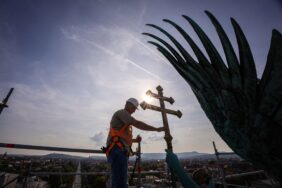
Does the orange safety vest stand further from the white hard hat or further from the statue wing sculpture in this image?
the statue wing sculpture

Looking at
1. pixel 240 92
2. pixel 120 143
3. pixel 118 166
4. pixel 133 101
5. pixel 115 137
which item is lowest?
pixel 118 166

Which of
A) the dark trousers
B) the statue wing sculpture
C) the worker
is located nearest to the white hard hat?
the worker

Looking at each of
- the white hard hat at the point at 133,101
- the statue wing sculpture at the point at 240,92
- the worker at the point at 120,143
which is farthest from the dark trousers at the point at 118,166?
the statue wing sculpture at the point at 240,92

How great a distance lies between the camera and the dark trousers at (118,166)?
10.8 feet

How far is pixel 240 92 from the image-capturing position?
3.15ft

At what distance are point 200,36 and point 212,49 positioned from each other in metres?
0.11

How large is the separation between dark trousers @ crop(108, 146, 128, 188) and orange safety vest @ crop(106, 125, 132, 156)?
9 cm

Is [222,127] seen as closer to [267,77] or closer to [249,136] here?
[249,136]

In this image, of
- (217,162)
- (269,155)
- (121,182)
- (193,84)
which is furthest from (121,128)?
(217,162)

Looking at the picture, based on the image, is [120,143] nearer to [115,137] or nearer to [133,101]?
[115,137]

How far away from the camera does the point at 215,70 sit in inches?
41.3

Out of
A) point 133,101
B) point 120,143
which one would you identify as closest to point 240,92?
point 120,143

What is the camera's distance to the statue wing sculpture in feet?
2.79

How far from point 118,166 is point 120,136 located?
0.62 m
